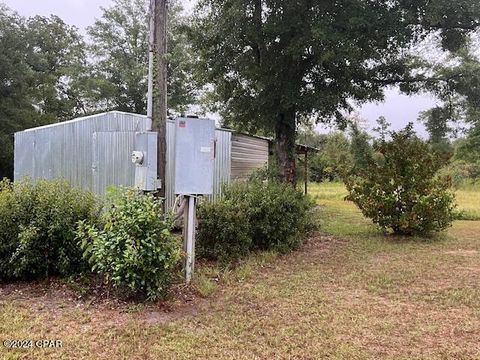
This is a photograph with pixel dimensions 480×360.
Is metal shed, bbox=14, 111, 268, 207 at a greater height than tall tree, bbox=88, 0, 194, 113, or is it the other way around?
tall tree, bbox=88, 0, 194, 113

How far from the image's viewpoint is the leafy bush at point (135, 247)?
11.3 ft

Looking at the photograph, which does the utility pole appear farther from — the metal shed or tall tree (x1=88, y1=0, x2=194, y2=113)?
tall tree (x1=88, y1=0, x2=194, y2=113)

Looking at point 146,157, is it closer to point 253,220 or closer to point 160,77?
point 160,77

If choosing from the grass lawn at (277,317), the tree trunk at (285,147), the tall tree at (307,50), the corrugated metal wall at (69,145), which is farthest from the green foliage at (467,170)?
the corrugated metal wall at (69,145)

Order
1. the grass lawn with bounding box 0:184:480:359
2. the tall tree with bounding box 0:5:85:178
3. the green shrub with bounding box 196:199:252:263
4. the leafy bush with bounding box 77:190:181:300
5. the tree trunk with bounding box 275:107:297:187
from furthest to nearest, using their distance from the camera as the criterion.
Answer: the tall tree with bounding box 0:5:85:178, the tree trunk with bounding box 275:107:297:187, the green shrub with bounding box 196:199:252:263, the leafy bush with bounding box 77:190:181:300, the grass lawn with bounding box 0:184:480:359

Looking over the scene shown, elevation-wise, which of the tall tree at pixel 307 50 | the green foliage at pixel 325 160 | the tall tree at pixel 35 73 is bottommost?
the green foliage at pixel 325 160

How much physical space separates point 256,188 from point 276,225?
0.62m

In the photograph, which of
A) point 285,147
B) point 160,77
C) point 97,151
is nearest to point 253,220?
point 160,77

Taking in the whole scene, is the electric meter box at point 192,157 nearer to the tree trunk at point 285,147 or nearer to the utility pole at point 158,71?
the utility pole at point 158,71

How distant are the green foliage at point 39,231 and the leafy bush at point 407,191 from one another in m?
5.21

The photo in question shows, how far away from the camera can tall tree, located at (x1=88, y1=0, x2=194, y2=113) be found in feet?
68.8

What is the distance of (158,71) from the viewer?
4945mm

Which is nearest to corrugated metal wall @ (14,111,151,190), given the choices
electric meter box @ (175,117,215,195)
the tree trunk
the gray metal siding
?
the gray metal siding

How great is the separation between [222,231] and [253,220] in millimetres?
642
